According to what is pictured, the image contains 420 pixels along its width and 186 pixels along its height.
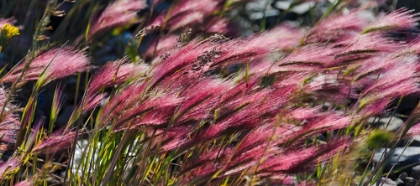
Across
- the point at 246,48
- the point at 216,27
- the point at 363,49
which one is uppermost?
the point at 246,48

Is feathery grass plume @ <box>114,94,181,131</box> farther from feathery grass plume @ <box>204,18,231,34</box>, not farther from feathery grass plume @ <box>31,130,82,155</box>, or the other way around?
feathery grass plume @ <box>204,18,231,34</box>

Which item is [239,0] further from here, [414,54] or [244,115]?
[244,115]

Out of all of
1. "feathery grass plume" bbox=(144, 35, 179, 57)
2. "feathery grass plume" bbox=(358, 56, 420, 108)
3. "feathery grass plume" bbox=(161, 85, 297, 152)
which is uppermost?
"feathery grass plume" bbox=(161, 85, 297, 152)

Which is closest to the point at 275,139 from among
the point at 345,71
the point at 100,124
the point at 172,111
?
the point at 172,111

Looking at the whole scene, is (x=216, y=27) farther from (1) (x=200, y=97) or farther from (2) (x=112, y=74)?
(1) (x=200, y=97)

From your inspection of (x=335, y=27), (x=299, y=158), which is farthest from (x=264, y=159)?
(x=335, y=27)

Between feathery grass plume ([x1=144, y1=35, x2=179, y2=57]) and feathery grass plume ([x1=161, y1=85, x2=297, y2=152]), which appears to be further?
feathery grass plume ([x1=144, y1=35, x2=179, y2=57])

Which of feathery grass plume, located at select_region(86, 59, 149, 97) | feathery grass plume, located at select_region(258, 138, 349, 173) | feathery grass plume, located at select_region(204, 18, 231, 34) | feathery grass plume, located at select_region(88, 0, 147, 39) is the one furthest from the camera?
feathery grass plume, located at select_region(204, 18, 231, 34)

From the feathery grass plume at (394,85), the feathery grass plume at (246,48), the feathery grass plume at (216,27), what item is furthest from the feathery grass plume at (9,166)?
the feathery grass plume at (216,27)

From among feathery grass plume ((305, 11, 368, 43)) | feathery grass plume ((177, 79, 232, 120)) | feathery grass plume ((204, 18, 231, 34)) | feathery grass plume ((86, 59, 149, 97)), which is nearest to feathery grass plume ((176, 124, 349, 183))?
feathery grass plume ((177, 79, 232, 120))

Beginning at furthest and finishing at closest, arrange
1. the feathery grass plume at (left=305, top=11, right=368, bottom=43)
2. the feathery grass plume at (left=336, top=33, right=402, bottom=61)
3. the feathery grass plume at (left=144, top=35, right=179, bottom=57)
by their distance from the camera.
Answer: the feathery grass plume at (left=144, top=35, right=179, bottom=57) < the feathery grass plume at (left=305, top=11, right=368, bottom=43) < the feathery grass plume at (left=336, top=33, right=402, bottom=61)

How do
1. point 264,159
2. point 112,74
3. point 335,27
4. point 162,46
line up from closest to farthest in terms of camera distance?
1. point 264,159
2. point 112,74
3. point 335,27
4. point 162,46
